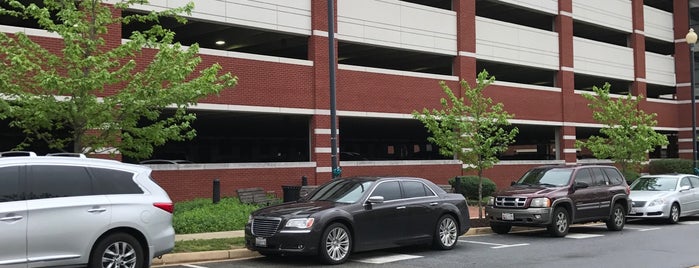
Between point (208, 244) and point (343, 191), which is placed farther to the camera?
point (208, 244)

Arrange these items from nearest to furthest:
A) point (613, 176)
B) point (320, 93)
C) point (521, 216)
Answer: point (521, 216) → point (613, 176) → point (320, 93)

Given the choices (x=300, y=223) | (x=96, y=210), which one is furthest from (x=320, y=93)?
(x=96, y=210)

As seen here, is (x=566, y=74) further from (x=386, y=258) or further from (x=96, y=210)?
(x=96, y=210)

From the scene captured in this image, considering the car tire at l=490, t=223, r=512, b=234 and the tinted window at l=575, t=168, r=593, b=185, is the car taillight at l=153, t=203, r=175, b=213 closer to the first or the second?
the car tire at l=490, t=223, r=512, b=234

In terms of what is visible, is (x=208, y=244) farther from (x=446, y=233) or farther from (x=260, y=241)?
(x=446, y=233)

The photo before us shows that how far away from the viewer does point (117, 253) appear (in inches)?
328

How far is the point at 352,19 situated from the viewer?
2402 cm

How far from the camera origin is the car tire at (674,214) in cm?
1806

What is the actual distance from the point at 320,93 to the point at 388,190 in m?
11.5

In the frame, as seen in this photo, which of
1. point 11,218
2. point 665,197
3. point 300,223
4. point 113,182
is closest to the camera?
point 11,218

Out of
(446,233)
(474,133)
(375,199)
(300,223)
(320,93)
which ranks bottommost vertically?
(446,233)

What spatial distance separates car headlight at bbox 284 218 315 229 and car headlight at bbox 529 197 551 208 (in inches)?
249

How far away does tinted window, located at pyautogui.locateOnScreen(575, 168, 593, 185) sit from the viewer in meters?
15.6

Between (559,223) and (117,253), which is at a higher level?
(117,253)
